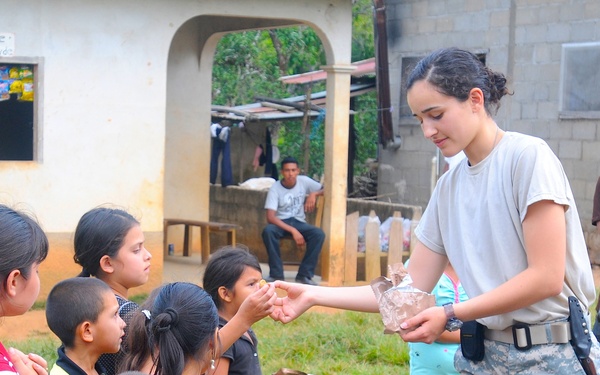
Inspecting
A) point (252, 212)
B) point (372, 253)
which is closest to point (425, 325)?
point (372, 253)

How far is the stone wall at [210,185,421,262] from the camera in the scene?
465 inches

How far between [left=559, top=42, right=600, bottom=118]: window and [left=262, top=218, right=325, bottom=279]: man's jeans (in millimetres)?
3906

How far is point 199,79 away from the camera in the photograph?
11812 millimetres

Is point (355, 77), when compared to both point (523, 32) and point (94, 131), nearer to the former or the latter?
point (523, 32)

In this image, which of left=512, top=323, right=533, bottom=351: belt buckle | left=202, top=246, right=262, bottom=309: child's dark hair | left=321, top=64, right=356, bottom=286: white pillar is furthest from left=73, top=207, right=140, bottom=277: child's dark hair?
left=321, top=64, right=356, bottom=286: white pillar

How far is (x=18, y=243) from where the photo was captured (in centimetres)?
276

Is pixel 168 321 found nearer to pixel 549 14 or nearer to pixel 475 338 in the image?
pixel 475 338

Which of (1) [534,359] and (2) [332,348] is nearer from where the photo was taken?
(1) [534,359]

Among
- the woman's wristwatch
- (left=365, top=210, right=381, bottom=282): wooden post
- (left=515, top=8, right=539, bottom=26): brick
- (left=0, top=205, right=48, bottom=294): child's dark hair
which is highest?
(left=515, top=8, right=539, bottom=26): brick

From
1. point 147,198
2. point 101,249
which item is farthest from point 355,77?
point 101,249

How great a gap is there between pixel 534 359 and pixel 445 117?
0.83 metres

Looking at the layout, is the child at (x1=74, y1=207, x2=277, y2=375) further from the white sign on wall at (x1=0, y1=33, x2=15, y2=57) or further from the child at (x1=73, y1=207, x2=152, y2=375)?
the white sign on wall at (x1=0, y1=33, x2=15, y2=57)

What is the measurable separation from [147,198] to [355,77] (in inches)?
282

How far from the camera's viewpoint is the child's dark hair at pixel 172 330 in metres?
3.16
